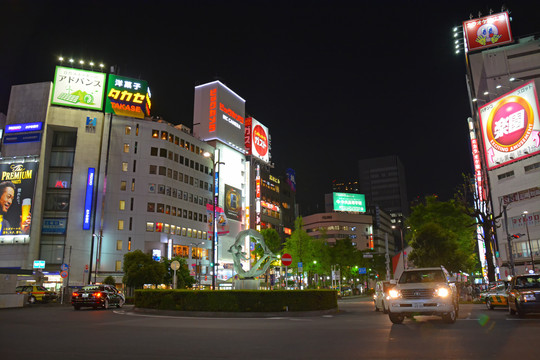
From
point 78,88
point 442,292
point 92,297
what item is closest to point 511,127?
point 442,292

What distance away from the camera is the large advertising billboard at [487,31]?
69.1m

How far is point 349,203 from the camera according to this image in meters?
130

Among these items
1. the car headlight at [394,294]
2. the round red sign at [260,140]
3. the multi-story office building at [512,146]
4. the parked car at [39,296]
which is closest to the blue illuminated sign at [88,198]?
the parked car at [39,296]

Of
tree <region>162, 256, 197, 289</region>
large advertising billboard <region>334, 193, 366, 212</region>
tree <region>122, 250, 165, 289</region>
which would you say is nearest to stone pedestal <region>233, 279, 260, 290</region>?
tree <region>122, 250, 165, 289</region>

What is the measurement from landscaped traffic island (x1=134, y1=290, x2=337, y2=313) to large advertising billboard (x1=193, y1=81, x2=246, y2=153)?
199ft

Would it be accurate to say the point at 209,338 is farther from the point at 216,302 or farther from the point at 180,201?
the point at 180,201

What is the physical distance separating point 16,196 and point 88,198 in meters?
9.49

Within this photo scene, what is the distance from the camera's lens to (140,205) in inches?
2511

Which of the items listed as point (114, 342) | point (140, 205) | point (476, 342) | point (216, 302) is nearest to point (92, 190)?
point (140, 205)

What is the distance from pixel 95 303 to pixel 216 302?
997cm

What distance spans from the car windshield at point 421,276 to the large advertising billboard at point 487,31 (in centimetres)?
6833

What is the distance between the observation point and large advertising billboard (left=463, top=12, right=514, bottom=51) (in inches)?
2719

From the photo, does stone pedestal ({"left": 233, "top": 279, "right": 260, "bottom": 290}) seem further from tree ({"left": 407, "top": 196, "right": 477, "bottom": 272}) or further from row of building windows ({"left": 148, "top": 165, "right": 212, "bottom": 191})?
row of building windows ({"left": 148, "top": 165, "right": 212, "bottom": 191})

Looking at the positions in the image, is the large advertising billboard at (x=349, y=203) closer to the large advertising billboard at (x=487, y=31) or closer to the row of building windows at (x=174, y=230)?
the row of building windows at (x=174, y=230)
